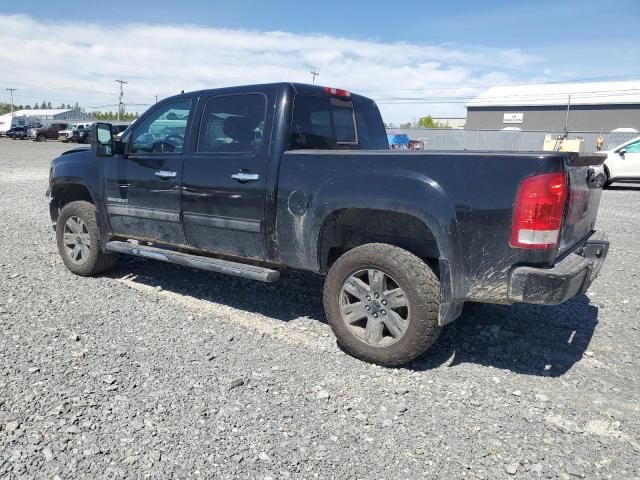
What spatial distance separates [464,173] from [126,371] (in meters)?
2.57

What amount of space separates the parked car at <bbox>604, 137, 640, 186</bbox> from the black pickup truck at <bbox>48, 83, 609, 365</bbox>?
1283 cm

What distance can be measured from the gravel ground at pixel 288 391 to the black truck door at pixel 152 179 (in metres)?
0.69

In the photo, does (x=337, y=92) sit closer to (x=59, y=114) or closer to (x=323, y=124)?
(x=323, y=124)

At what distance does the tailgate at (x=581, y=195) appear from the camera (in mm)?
3230

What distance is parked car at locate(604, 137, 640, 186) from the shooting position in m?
15.1

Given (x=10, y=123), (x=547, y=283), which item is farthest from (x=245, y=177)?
(x=10, y=123)

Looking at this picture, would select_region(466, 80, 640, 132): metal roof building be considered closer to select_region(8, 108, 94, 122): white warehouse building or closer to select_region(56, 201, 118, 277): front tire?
select_region(56, 201, 118, 277): front tire

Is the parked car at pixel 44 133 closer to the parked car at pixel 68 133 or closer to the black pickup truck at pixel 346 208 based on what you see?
the parked car at pixel 68 133

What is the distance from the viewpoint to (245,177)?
163 inches

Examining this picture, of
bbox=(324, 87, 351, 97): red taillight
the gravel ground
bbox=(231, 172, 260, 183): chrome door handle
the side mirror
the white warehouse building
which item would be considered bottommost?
the gravel ground

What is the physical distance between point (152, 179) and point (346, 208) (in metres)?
2.14

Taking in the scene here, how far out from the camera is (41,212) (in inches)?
380

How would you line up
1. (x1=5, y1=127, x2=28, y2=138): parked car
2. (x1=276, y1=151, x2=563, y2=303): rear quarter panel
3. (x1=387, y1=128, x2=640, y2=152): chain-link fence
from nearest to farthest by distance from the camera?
1. (x1=276, y1=151, x2=563, y2=303): rear quarter panel
2. (x1=387, y1=128, x2=640, y2=152): chain-link fence
3. (x1=5, y1=127, x2=28, y2=138): parked car

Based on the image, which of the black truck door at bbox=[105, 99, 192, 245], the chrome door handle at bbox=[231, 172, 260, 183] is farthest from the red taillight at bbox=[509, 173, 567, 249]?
the black truck door at bbox=[105, 99, 192, 245]
